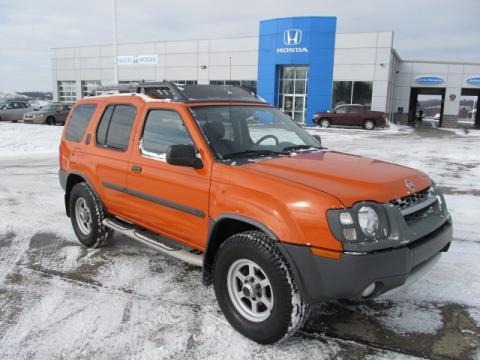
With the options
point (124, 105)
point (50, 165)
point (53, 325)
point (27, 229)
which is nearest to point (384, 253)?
point (53, 325)

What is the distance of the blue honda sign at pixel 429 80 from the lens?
36219 millimetres

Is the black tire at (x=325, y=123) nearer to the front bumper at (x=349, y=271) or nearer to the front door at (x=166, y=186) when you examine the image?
the front door at (x=166, y=186)

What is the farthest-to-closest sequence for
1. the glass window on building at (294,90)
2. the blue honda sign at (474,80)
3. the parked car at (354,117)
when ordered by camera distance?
1. the blue honda sign at (474,80)
2. the glass window on building at (294,90)
3. the parked car at (354,117)

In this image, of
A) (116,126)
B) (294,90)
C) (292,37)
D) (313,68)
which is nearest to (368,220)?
(116,126)

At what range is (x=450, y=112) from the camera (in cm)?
3669

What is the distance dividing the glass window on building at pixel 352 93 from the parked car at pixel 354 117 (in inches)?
149

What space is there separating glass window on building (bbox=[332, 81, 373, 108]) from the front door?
3157 cm

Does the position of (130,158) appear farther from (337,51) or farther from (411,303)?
(337,51)

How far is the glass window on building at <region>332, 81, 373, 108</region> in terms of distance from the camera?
1328 inches

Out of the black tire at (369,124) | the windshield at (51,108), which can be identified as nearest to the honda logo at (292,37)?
the black tire at (369,124)

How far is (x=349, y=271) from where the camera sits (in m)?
2.87

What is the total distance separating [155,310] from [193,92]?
6.97ft

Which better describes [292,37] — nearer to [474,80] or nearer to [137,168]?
[474,80]

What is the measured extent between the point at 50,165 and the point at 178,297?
954 centimetres
